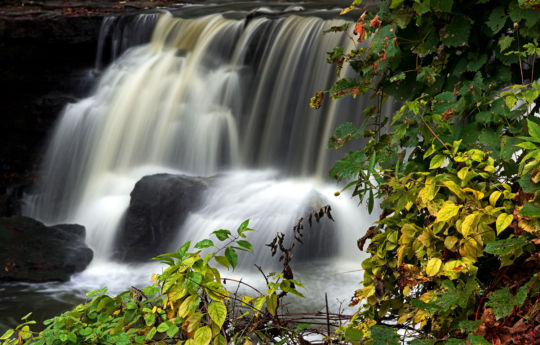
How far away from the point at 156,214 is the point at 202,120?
A: 223cm

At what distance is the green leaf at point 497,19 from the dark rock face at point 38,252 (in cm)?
A: 577

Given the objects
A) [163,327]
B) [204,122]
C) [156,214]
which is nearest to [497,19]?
[163,327]

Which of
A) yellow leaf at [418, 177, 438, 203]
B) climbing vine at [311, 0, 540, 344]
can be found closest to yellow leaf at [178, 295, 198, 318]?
climbing vine at [311, 0, 540, 344]

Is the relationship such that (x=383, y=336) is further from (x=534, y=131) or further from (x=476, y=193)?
(x=534, y=131)

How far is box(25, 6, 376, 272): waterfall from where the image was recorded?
7.67 m

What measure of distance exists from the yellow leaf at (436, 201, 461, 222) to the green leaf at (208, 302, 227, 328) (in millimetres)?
742

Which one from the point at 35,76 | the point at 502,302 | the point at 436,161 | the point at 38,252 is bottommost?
the point at 38,252

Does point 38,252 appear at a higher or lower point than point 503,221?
lower

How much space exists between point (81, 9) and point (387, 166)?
10.9 m

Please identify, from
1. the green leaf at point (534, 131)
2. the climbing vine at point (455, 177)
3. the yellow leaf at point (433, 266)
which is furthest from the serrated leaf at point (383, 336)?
the green leaf at point (534, 131)

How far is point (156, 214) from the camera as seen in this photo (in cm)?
699

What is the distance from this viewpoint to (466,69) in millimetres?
2066

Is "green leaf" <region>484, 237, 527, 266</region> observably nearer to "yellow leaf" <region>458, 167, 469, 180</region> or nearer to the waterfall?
"yellow leaf" <region>458, 167, 469, 180</region>

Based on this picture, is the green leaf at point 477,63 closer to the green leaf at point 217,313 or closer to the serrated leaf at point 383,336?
the serrated leaf at point 383,336
